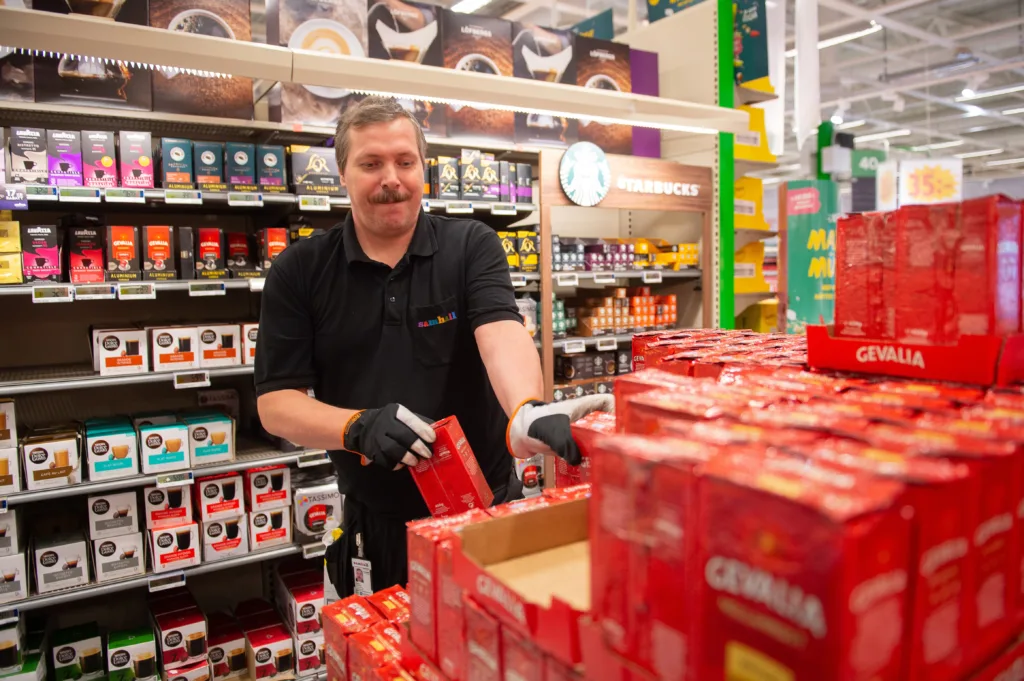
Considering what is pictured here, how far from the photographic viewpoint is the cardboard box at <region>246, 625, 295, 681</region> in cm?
351

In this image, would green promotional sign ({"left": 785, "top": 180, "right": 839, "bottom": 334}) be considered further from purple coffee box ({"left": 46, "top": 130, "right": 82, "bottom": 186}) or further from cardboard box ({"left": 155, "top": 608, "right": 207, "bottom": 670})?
purple coffee box ({"left": 46, "top": 130, "right": 82, "bottom": 186})

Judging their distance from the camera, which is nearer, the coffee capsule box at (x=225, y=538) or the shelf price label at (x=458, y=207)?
the coffee capsule box at (x=225, y=538)

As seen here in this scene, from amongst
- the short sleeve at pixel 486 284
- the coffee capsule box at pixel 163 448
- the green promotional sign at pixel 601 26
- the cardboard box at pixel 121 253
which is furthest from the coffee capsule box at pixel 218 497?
the green promotional sign at pixel 601 26

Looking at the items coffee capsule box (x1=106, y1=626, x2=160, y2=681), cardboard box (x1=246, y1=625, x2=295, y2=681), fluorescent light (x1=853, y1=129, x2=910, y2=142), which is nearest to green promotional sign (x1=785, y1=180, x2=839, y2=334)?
cardboard box (x1=246, y1=625, x2=295, y2=681)

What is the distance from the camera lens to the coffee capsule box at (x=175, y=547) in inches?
130

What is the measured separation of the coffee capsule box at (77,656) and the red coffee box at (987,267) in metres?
3.73

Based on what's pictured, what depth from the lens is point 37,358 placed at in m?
3.57

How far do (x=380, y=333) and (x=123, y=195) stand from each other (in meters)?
1.78

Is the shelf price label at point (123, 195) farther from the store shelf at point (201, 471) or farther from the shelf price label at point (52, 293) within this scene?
the store shelf at point (201, 471)

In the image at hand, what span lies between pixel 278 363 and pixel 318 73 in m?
1.09

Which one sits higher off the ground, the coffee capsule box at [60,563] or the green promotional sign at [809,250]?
the green promotional sign at [809,250]

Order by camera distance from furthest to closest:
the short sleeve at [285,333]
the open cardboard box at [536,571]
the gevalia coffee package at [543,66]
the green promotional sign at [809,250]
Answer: the green promotional sign at [809,250] → the gevalia coffee package at [543,66] → the short sleeve at [285,333] → the open cardboard box at [536,571]

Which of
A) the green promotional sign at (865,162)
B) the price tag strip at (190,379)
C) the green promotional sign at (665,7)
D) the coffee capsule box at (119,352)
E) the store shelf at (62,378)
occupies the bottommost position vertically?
the price tag strip at (190,379)

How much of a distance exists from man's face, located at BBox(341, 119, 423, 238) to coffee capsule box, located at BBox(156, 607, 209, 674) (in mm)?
2386
